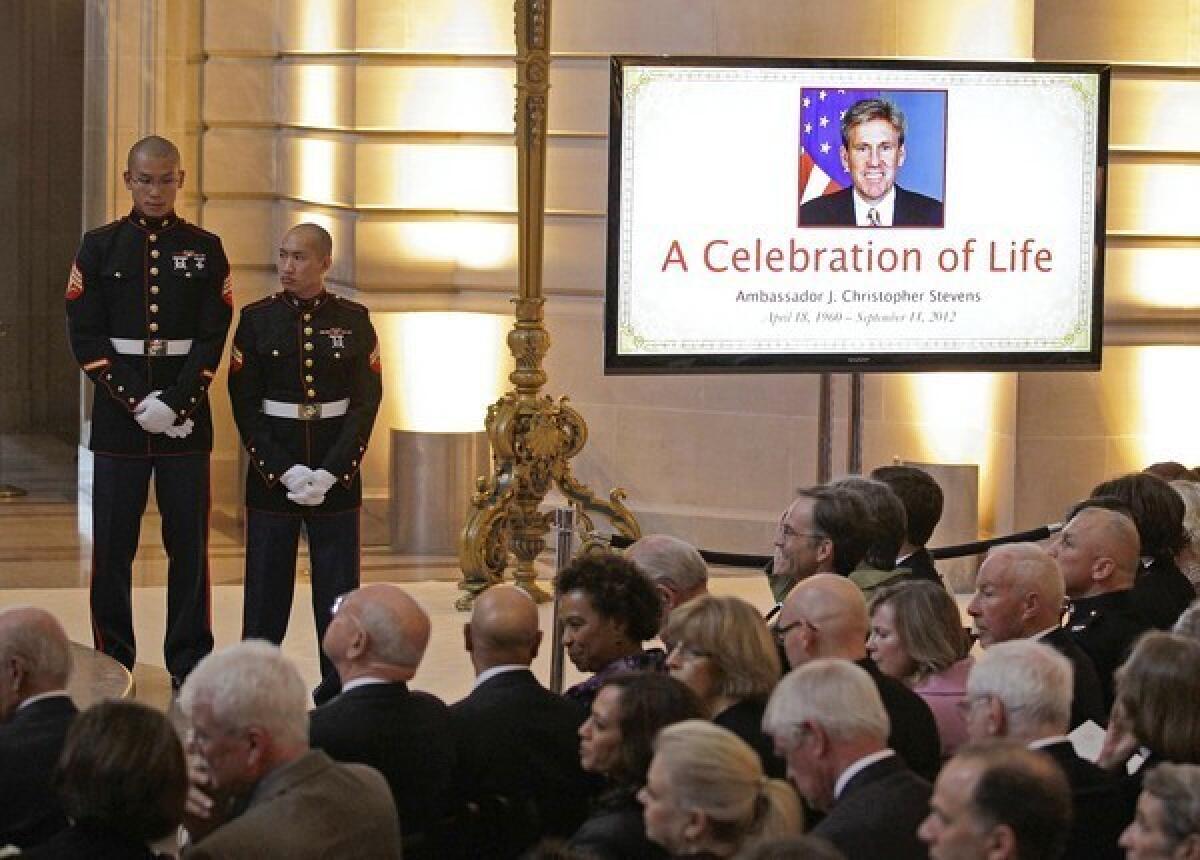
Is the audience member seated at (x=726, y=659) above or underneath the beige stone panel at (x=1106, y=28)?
underneath

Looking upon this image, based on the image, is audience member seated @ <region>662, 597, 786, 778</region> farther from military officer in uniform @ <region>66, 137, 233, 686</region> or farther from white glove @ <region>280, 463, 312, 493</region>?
military officer in uniform @ <region>66, 137, 233, 686</region>

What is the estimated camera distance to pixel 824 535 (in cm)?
604

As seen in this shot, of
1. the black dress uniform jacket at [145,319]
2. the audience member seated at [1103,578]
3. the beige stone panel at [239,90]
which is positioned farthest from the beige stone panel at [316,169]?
the audience member seated at [1103,578]

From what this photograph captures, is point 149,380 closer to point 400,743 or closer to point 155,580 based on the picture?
point 155,580

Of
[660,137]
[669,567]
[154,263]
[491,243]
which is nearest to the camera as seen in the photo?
[669,567]

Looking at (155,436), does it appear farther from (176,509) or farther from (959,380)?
(959,380)

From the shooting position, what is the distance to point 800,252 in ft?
29.4

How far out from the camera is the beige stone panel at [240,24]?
1233 cm

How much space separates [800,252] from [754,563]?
1.56 m

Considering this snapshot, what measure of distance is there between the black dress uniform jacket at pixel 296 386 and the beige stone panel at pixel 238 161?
492cm

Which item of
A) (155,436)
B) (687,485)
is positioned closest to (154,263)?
(155,436)

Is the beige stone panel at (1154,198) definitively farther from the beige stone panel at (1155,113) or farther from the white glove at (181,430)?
the white glove at (181,430)

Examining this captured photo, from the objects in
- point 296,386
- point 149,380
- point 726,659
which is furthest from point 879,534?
point 149,380

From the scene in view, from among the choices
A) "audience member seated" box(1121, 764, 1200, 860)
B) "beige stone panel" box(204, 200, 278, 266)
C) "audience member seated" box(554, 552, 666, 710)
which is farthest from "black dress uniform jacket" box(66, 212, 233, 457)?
"beige stone panel" box(204, 200, 278, 266)
